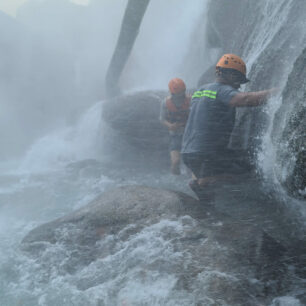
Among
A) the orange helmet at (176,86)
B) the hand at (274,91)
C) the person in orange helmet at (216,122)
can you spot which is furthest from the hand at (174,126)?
the hand at (274,91)

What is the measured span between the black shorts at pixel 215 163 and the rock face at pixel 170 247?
0.37 m

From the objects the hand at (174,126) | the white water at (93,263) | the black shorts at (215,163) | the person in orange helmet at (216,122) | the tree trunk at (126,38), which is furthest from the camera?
the tree trunk at (126,38)

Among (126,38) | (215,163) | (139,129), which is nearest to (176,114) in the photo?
(215,163)

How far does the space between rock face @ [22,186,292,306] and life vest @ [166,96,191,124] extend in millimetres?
1780

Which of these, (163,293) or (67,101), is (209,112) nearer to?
(163,293)

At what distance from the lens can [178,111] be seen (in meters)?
5.16

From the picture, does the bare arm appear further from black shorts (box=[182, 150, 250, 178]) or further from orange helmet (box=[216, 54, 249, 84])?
black shorts (box=[182, 150, 250, 178])

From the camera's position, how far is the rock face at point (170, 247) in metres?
2.16

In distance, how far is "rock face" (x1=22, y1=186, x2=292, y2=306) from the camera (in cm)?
216

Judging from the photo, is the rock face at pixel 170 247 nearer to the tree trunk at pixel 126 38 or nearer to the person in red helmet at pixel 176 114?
the person in red helmet at pixel 176 114

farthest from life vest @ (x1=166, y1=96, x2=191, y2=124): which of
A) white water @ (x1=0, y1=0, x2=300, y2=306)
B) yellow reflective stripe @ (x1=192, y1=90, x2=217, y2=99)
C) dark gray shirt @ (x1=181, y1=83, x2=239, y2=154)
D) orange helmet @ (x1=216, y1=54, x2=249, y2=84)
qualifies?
orange helmet @ (x1=216, y1=54, x2=249, y2=84)

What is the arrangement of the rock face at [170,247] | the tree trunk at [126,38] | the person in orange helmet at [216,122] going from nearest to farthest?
the rock face at [170,247] < the person in orange helmet at [216,122] < the tree trunk at [126,38]

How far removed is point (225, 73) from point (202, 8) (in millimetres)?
8658

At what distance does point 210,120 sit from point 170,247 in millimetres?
1370
